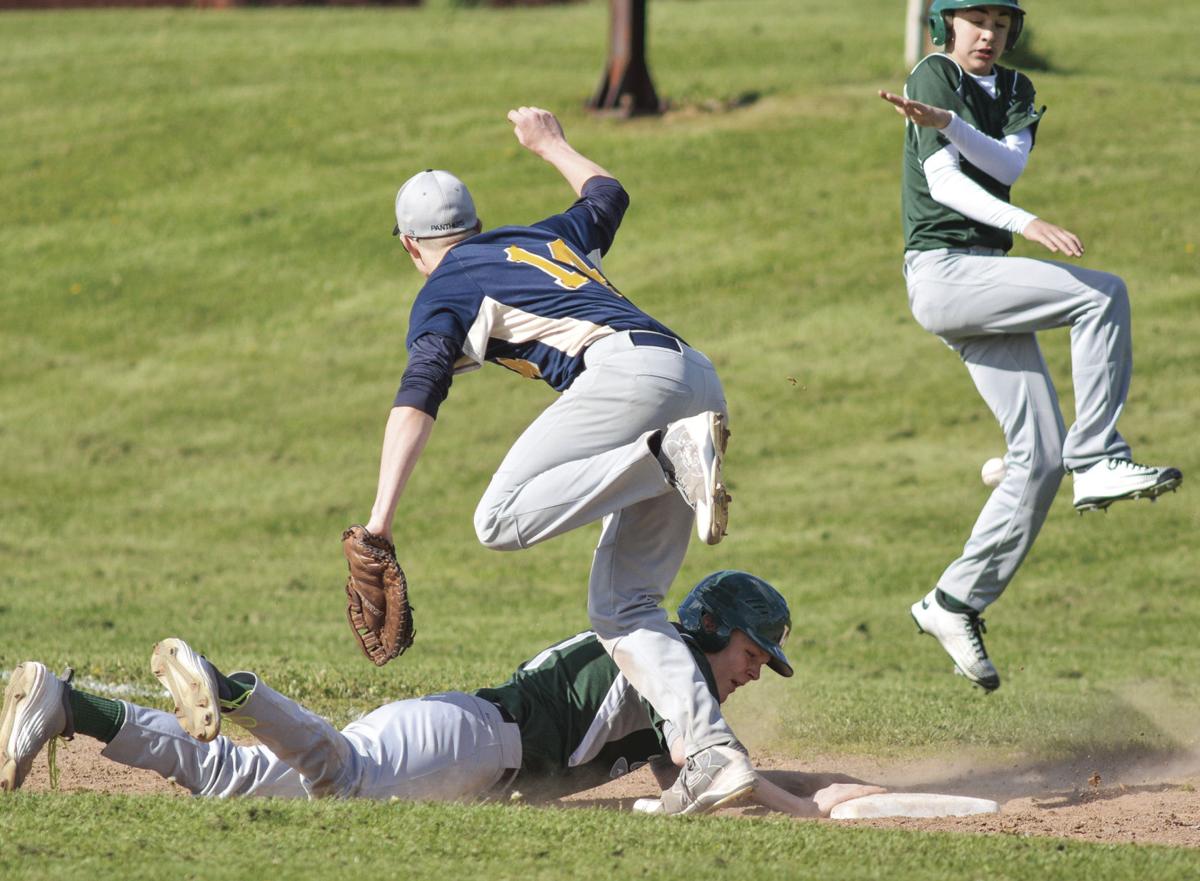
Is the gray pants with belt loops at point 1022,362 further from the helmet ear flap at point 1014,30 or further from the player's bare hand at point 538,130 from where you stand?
the player's bare hand at point 538,130

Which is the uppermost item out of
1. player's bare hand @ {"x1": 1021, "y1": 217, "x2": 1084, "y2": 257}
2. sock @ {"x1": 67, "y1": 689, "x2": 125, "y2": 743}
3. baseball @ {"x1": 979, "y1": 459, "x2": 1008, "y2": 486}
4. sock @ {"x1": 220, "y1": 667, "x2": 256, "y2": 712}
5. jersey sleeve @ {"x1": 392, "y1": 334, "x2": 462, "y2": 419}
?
player's bare hand @ {"x1": 1021, "y1": 217, "x2": 1084, "y2": 257}

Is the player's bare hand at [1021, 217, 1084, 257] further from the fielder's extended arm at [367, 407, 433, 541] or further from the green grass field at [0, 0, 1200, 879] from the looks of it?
the fielder's extended arm at [367, 407, 433, 541]

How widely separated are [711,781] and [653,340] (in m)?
1.60

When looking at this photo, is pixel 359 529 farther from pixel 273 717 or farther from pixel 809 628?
pixel 809 628

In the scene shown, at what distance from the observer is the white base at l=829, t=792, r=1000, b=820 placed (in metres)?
5.86

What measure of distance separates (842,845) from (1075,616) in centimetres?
718

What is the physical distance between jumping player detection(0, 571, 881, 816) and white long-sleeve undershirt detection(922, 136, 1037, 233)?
1.73 metres

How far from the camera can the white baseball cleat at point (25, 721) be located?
17.6 feet

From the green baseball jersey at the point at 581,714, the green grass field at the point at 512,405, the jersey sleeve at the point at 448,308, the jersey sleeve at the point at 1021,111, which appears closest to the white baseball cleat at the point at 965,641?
the green grass field at the point at 512,405

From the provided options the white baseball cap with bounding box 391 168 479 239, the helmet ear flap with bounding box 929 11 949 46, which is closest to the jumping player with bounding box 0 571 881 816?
the white baseball cap with bounding box 391 168 479 239

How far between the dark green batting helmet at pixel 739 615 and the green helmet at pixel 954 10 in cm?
247

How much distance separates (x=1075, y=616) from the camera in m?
11.7

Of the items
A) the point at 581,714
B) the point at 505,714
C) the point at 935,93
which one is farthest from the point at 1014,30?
the point at 505,714

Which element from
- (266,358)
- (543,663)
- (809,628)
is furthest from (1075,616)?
(266,358)
